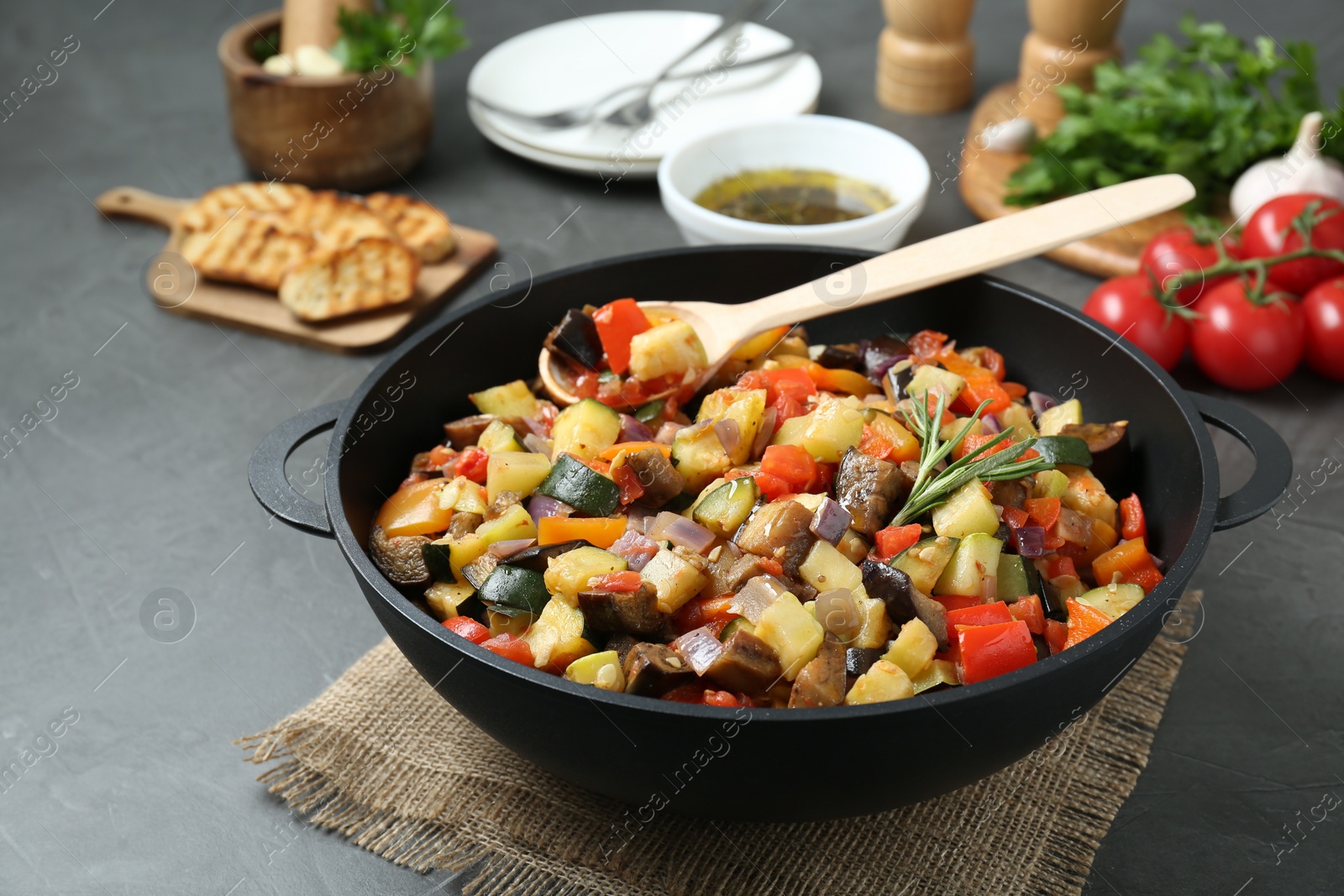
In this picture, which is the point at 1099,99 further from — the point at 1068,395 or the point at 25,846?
the point at 25,846

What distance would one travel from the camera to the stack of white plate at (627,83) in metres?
4.34

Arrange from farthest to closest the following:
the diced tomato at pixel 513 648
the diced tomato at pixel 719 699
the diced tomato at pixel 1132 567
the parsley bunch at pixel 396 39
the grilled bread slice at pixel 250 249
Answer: the parsley bunch at pixel 396 39 → the grilled bread slice at pixel 250 249 → the diced tomato at pixel 1132 567 → the diced tomato at pixel 513 648 → the diced tomato at pixel 719 699

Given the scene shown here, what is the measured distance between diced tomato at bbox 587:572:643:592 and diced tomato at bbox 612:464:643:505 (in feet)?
0.81

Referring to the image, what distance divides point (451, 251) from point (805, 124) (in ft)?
4.37

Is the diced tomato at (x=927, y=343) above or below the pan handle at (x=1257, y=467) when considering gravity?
below

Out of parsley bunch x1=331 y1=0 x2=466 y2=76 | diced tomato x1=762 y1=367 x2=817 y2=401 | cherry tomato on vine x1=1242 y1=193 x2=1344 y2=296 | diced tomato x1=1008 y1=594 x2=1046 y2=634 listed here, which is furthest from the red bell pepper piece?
cherry tomato on vine x1=1242 y1=193 x2=1344 y2=296

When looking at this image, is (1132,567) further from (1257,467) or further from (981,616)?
(981,616)

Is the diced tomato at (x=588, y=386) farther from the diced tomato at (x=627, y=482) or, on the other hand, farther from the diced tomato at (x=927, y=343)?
the diced tomato at (x=927, y=343)

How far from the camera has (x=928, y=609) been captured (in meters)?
1.95

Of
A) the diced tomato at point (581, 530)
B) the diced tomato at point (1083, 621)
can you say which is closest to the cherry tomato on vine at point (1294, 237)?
the diced tomato at point (1083, 621)

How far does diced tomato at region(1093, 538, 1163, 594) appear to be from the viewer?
2.16 metres

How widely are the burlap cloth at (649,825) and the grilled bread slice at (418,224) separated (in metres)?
1.88

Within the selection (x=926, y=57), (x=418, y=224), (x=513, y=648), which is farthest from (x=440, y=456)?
(x=926, y=57)

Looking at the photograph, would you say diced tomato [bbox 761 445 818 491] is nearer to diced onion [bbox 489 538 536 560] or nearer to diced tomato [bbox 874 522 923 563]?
diced tomato [bbox 874 522 923 563]
